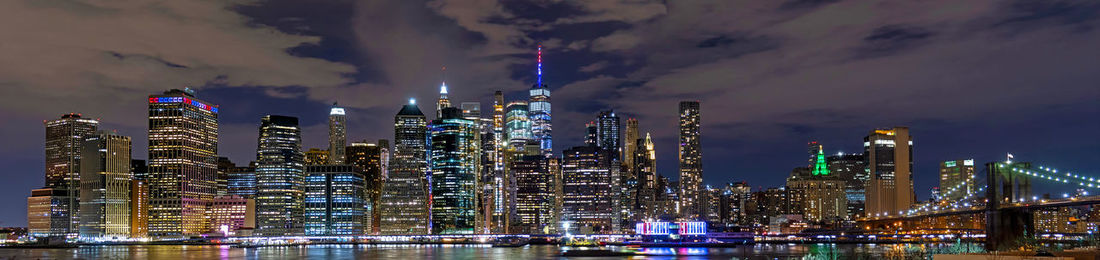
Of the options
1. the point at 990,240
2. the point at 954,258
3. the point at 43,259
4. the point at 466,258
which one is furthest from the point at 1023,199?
the point at 43,259

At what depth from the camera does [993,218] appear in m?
121

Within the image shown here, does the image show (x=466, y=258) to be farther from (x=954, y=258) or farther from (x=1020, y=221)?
(x=954, y=258)

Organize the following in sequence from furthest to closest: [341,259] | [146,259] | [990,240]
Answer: [146,259]
[341,259]
[990,240]

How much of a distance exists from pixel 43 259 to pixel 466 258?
69511 millimetres

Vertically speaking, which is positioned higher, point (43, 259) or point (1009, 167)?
point (1009, 167)

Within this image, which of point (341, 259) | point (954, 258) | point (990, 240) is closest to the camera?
point (954, 258)

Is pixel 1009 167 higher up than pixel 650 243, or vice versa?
pixel 1009 167

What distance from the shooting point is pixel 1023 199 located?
430ft

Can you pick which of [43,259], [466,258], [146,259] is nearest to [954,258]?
[466,258]

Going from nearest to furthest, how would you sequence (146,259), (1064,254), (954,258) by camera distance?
1. (954,258)
2. (1064,254)
3. (146,259)

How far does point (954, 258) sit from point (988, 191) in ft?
323

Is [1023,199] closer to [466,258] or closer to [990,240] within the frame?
[990,240]

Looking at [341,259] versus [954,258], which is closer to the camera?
[954,258]

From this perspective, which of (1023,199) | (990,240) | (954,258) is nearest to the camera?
(954,258)
